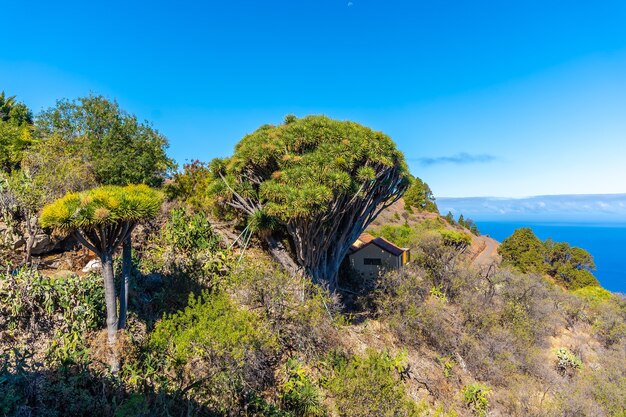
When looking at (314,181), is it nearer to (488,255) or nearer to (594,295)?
(594,295)

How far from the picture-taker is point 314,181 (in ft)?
30.3

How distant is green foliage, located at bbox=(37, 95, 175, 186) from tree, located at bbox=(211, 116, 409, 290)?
2.41m

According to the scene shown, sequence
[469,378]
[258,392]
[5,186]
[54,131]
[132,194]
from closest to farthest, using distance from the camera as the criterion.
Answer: [132,194] < [258,392] < [5,186] < [469,378] < [54,131]

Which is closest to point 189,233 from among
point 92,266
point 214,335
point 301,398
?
point 92,266

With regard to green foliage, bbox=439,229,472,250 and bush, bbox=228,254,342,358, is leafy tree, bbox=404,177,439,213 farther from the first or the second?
bush, bbox=228,254,342,358

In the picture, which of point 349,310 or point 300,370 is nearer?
point 300,370

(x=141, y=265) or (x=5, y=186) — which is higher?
(x=5, y=186)

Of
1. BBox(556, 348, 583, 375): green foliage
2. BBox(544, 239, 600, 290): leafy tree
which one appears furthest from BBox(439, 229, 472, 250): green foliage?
BBox(544, 239, 600, 290): leafy tree

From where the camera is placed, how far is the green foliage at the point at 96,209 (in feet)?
17.0

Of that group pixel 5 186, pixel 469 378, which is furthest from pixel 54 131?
pixel 469 378

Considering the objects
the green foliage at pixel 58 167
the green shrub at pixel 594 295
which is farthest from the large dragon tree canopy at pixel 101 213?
the green shrub at pixel 594 295

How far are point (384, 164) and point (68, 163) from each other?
9.70 metres

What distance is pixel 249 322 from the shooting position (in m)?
6.89

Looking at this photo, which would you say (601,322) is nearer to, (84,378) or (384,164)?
(384,164)
